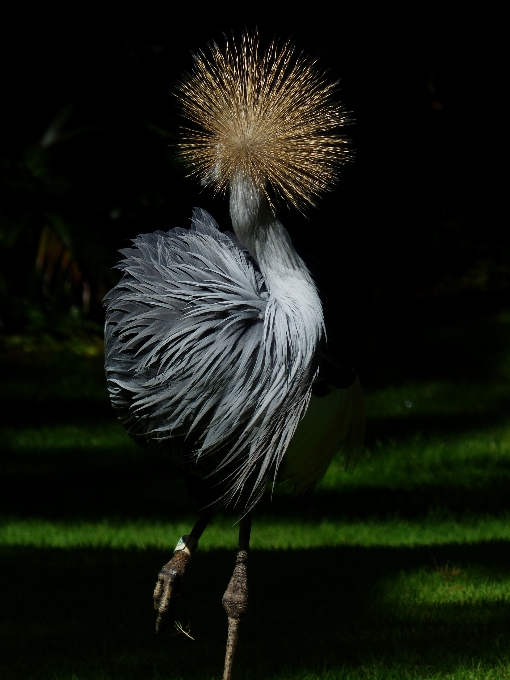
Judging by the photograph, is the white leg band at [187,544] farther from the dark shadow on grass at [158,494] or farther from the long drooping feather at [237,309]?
the dark shadow on grass at [158,494]

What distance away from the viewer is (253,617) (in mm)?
4223

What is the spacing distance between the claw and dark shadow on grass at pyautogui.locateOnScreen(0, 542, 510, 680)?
0.16 m

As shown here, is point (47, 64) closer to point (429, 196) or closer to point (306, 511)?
point (429, 196)

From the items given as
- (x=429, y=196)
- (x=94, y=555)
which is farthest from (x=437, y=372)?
(x=94, y=555)

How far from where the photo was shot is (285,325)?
125 inches

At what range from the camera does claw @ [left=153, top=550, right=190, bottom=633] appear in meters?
3.71

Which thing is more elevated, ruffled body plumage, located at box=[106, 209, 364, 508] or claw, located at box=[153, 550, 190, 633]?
ruffled body plumage, located at box=[106, 209, 364, 508]

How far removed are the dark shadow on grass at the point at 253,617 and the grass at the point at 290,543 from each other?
0.01m

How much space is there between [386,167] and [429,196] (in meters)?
0.79

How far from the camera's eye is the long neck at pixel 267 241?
326 cm

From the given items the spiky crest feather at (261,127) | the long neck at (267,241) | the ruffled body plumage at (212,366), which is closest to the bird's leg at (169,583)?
the ruffled body plumage at (212,366)

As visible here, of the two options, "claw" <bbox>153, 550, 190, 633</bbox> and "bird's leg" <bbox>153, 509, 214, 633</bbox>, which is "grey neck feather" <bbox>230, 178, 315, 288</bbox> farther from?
"claw" <bbox>153, 550, 190, 633</bbox>

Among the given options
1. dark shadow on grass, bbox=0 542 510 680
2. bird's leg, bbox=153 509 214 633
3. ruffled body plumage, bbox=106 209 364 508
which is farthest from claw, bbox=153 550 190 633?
ruffled body plumage, bbox=106 209 364 508

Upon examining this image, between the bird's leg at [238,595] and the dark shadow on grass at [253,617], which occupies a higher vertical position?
the bird's leg at [238,595]
